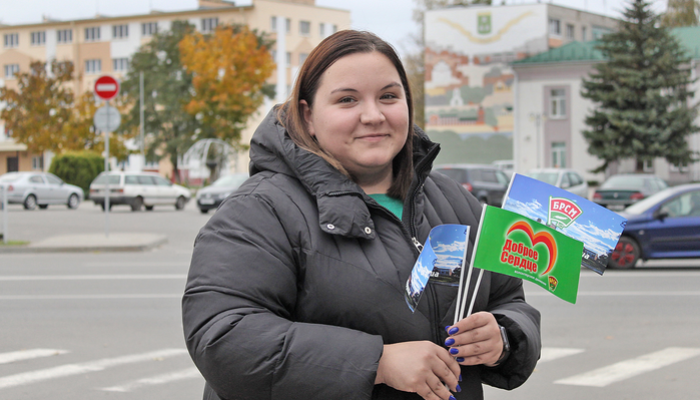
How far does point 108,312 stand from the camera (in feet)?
26.9

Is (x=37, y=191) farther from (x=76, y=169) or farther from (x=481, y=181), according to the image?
(x=481, y=181)

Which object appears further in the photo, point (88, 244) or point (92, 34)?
point (92, 34)

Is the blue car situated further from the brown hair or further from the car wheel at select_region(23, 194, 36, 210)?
the car wheel at select_region(23, 194, 36, 210)

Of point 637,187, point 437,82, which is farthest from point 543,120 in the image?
point 637,187

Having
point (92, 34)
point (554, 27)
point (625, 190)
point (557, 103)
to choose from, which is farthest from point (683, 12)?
point (92, 34)

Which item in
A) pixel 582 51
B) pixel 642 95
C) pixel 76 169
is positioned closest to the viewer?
pixel 76 169

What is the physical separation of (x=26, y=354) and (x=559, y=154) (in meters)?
47.3

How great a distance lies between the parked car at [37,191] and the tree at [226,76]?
1647 cm

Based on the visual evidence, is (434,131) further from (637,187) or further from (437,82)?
(637,187)

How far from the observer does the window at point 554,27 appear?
5709cm

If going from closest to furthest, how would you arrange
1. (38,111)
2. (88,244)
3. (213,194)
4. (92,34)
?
(88,244), (213,194), (38,111), (92,34)

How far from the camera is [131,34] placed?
7481 centimetres

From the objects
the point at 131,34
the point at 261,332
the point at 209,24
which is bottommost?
the point at 261,332

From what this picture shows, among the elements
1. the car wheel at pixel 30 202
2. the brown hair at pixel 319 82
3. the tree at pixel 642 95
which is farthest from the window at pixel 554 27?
the brown hair at pixel 319 82
